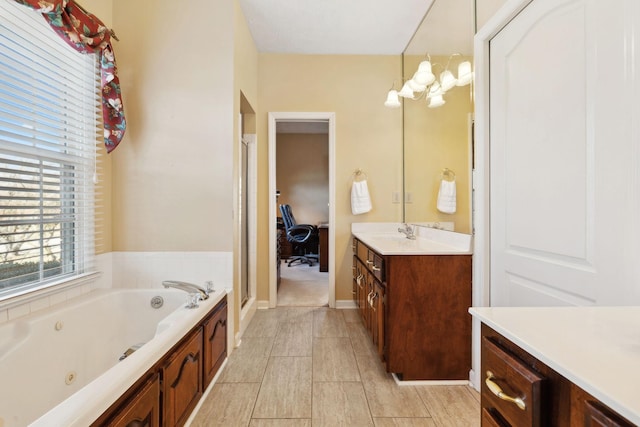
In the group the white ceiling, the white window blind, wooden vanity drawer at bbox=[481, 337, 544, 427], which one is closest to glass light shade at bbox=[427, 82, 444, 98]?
the white ceiling

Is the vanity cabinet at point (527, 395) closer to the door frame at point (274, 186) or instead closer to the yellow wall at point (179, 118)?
the yellow wall at point (179, 118)

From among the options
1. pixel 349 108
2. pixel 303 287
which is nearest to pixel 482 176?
pixel 349 108

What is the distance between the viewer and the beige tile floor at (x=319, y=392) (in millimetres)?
1488

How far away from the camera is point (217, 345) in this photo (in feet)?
6.00

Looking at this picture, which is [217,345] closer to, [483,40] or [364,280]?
[364,280]

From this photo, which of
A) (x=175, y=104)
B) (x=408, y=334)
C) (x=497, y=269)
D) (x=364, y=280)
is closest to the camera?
(x=497, y=269)

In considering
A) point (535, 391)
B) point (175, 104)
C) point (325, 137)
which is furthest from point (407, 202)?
point (325, 137)

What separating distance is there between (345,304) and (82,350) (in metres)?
2.22

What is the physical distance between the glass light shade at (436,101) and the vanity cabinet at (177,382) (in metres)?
2.15

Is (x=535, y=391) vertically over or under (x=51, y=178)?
under

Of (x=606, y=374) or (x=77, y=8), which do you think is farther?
(x=77, y=8)

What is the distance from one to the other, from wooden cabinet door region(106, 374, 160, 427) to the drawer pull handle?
1.09 meters

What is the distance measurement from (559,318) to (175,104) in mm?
2413

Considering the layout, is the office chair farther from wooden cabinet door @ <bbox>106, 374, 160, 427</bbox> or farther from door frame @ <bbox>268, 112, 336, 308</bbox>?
wooden cabinet door @ <bbox>106, 374, 160, 427</bbox>
